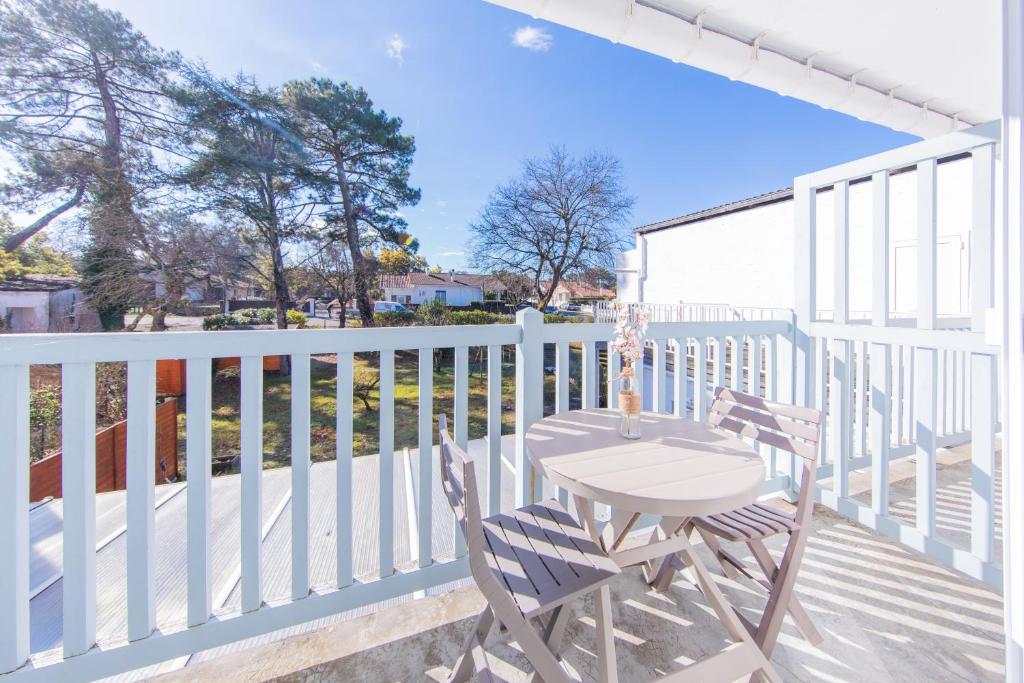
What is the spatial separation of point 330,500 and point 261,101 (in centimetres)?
627

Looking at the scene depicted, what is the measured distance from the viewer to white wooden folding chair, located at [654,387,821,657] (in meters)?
1.34

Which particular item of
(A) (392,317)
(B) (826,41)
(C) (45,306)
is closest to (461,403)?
(B) (826,41)

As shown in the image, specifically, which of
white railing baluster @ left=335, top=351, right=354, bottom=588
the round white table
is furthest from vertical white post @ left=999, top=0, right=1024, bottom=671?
white railing baluster @ left=335, top=351, right=354, bottom=588

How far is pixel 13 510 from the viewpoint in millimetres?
1124

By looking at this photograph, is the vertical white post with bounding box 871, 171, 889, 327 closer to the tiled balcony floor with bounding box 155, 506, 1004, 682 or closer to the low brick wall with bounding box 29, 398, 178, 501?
the tiled balcony floor with bounding box 155, 506, 1004, 682

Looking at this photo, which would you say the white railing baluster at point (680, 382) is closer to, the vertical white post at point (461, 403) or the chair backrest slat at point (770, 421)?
the chair backrest slat at point (770, 421)

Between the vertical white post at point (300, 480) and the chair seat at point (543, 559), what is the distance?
0.67 m

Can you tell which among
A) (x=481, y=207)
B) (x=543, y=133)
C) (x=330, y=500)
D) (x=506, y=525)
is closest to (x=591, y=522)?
(x=506, y=525)

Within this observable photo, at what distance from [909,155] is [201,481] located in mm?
3204

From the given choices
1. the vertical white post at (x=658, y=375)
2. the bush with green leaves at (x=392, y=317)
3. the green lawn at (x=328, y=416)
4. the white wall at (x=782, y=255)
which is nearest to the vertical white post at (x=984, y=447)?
the vertical white post at (x=658, y=375)

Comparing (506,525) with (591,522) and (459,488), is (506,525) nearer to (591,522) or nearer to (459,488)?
(591,522)

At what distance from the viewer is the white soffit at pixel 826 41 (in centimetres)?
214

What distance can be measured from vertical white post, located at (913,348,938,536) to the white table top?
1154 millimetres

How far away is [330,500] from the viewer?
3.41 m
